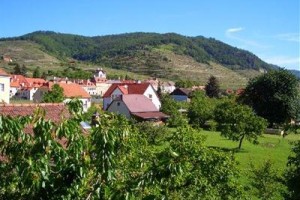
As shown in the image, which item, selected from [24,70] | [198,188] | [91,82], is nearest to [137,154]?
[198,188]

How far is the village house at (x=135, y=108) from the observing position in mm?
60375

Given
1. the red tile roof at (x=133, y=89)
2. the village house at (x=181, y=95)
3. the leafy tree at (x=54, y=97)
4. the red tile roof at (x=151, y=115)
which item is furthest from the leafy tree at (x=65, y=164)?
the village house at (x=181, y=95)

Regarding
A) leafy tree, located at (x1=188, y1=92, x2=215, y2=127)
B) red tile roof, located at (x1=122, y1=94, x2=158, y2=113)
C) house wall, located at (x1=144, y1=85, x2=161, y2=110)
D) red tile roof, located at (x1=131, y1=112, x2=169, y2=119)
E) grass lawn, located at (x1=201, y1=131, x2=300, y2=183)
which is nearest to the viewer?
grass lawn, located at (x1=201, y1=131, x2=300, y2=183)

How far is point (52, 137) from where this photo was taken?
5688 mm

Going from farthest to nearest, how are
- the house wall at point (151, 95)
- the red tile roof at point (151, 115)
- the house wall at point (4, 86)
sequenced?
1. the house wall at point (151, 95)
2. the red tile roof at point (151, 115)
3. the house wall at point (4, 86)

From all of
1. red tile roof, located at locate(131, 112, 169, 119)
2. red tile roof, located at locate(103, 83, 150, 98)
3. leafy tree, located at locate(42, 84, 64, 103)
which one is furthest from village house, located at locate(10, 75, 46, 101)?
red tile roof, located at locate(131, 112, 169, 119)

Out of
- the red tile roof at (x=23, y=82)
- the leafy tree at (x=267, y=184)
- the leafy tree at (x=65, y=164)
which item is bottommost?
the leafy tree at (x=267, y=184)

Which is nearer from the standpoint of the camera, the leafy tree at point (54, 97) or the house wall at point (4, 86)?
the house wall at point (4, 86)

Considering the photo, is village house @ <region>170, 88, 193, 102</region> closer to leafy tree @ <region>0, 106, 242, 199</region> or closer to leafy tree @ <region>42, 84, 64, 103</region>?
leafy tree @ <region>42, 84, 64, 103</region>

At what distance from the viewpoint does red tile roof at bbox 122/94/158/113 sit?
2437 inches

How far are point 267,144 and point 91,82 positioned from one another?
97.9 m

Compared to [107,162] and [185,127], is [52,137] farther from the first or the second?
[185,127]

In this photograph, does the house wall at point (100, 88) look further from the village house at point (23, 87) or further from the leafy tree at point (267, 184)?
the leafy tree at point (267, 184)

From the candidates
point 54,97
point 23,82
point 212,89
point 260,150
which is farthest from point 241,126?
point 23,82
